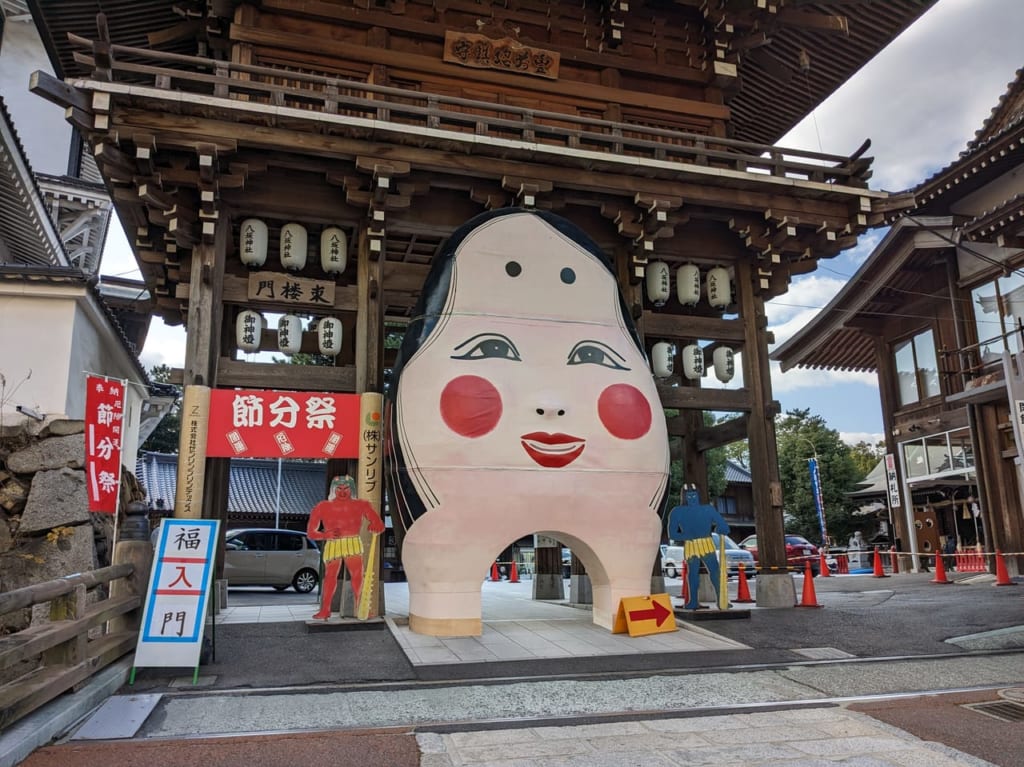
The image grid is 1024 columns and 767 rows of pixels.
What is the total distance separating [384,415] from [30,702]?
14.5ft

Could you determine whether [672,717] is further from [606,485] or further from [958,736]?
[606,485]

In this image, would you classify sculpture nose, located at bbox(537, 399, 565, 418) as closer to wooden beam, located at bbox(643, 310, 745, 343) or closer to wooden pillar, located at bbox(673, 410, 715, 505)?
wooden beam, located at bbox(643, 310, 745, 343)

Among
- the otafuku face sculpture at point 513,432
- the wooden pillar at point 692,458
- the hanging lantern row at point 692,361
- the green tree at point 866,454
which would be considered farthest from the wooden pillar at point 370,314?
the green tree at point 866,454

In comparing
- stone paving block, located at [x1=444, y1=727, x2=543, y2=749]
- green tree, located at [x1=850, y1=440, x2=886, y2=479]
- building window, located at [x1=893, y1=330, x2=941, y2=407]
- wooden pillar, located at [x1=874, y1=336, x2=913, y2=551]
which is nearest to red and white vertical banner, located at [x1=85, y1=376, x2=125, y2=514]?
stone paving block, located at [x1=444, y1=727, x2=543, y2=749]

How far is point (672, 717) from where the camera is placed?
479 cm

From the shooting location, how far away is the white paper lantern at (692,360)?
10.6 meters

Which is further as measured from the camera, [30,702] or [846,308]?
[846,308]

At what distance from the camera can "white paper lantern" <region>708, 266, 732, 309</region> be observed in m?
10.7

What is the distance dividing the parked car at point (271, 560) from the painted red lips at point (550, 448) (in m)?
10.4

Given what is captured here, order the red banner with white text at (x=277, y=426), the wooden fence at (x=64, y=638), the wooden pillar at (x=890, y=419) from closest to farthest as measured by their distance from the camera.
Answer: the wooden fence at (x=64, y=638), the red banner with white text at (x=277, y=426), the wooden pillar at (x=890, y=419)

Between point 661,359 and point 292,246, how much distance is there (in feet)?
17.1

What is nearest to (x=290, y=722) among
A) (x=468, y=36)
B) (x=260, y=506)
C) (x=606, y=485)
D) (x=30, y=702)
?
(x=30, y=702)

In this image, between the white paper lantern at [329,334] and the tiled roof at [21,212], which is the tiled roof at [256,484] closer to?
the tiled roof at [21,212]

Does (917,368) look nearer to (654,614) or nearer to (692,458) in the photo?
(692,458)
